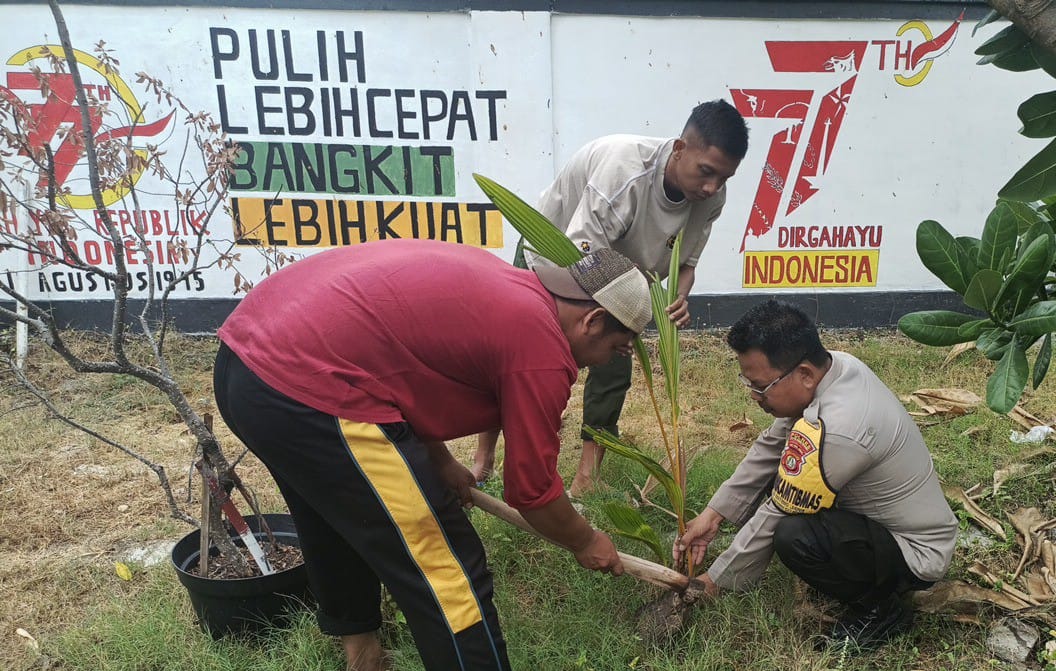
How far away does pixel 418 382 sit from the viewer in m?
1.71

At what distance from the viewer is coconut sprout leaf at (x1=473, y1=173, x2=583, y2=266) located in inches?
81.7

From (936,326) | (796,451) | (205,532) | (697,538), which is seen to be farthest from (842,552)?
(205,532)

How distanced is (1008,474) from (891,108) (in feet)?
11.0

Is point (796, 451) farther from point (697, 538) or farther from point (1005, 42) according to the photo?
point (1005, 42)

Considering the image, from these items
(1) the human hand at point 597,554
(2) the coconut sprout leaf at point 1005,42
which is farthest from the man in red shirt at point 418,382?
(2) the coconut sprout leaf at point 1005,42

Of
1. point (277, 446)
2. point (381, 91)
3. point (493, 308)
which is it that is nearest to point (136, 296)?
point (381, 91)

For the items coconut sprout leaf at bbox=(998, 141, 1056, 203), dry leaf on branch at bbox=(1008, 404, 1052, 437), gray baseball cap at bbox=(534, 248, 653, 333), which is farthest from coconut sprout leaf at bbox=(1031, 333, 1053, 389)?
dry leaf on branch at bbox=(1008, 404, 1052, 437)

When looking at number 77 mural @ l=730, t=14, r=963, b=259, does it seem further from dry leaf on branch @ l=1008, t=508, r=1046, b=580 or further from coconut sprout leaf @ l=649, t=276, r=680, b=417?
coconut sprout leaf @ l=649, t=276, r=680, b=417

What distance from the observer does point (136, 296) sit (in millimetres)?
5352

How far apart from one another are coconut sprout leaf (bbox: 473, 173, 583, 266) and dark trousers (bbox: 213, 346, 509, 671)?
0.75 meters

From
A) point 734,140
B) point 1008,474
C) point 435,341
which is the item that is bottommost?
point 1008,474

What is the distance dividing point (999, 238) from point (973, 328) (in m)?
0.22

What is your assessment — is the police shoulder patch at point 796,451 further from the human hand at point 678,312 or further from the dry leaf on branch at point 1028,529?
the dry leaf on branch at point 1028,529

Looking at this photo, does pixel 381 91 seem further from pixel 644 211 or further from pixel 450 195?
pixel 644 211
